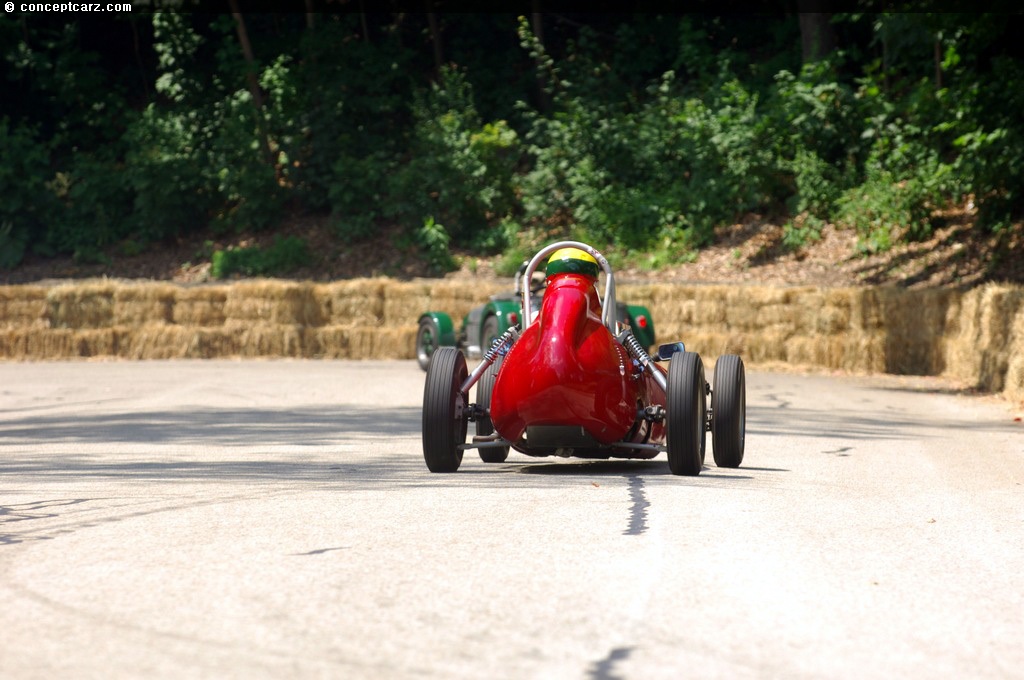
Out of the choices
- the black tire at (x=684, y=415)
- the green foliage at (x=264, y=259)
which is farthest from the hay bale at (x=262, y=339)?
the black tire at (x=684, y=415)

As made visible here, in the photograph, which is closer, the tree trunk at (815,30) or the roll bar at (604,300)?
the roll bar at (604,300)

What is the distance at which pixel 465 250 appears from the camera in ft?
122

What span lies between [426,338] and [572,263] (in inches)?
580

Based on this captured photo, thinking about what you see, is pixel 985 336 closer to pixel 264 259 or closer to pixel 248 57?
pixel 264 259

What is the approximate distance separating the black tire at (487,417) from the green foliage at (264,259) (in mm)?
26551

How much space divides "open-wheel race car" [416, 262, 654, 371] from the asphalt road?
30.6 ft

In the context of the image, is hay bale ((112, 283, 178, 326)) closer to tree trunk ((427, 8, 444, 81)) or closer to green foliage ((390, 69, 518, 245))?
green foliage ((390, 69, 518, 245))

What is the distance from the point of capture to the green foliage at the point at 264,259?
3653 cm

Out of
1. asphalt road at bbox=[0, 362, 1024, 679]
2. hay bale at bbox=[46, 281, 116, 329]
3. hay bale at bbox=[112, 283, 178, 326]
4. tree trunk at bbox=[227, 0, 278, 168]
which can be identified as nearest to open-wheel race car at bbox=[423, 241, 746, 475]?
asphalt road at bbox=[0, 362, 1024, 679]

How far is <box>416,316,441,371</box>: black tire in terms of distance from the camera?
23828 millimetres

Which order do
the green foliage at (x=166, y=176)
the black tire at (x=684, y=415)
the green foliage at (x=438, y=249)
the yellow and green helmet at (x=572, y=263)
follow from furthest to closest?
the green foliage at (x=166, y=176) < the green foliage at (x=438, y=249) < the yellow and green helmet at (x=572, y=263) < the black tire at (x=684, y=415)

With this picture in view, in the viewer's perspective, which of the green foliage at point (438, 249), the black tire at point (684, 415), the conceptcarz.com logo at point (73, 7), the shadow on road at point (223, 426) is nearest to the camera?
the black tire at point (684, 415)

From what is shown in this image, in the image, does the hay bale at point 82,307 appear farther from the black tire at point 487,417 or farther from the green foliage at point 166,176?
the black tire at point 487,417

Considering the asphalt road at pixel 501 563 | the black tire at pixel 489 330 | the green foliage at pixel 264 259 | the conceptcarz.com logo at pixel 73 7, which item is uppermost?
the conceptcarz.com logo at pixel 73 7
